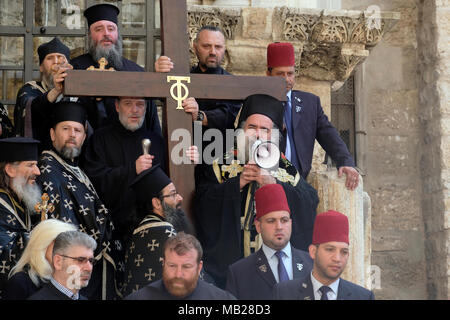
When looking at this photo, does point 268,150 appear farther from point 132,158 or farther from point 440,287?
point 440,287

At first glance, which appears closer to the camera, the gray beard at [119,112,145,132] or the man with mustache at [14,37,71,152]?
the man with mustache at [14,37,71,152]

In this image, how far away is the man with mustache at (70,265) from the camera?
19.3ft

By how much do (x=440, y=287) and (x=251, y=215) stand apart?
4031mm

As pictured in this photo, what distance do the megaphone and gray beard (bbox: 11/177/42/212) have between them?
1.30m

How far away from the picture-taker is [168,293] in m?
5.82

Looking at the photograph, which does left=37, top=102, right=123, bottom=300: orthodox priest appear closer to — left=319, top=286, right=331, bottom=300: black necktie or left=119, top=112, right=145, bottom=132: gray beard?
left=119, top=112, right=145, bottom=132: gray beard

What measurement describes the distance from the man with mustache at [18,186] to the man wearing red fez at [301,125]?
1.71 m

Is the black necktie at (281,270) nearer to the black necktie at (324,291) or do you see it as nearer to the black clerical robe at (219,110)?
the black necktie at (324,291)

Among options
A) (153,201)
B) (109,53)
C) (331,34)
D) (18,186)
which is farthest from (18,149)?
(331,34)

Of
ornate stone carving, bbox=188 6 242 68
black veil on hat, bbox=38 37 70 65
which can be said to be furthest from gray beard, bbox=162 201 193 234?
ornate stone carving, bbox=188 6 242 68

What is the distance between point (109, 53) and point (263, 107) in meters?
1.30

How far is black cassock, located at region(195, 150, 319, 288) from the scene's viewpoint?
22.3 feet

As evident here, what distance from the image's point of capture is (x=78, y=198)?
6785 mm

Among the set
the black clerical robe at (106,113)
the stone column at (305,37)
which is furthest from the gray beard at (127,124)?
the stone column at (305,37)
